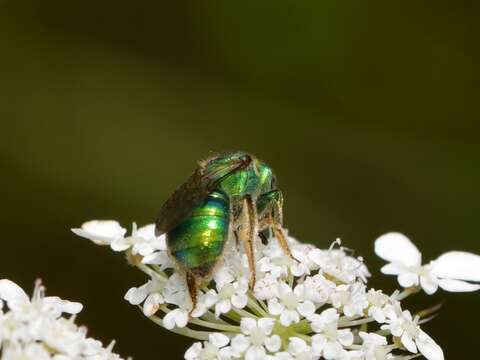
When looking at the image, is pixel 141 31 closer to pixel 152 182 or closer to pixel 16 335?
pixel 152 182

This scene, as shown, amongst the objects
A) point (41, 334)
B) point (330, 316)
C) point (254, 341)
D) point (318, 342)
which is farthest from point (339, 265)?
point (41, 334)

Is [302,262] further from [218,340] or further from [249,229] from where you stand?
[218,340]

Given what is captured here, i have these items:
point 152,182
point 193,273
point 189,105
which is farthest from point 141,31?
point 193,273

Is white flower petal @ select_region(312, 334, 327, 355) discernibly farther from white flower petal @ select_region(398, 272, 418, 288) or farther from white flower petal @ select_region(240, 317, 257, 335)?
white flower petal @ select_region(398, 272, 418, 288)

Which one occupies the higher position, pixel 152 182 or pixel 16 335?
pixel 152 182

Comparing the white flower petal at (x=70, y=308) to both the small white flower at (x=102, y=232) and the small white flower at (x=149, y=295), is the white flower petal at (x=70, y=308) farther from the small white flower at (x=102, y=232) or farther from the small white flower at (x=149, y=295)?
the small white flower at (x=102, y=232)

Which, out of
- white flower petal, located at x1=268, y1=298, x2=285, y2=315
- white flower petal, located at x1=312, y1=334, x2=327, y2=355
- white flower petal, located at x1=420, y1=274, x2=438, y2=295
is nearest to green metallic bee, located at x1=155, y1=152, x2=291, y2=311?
white flower petal, located at x1=268, y1=298, x2=285, y2=315
